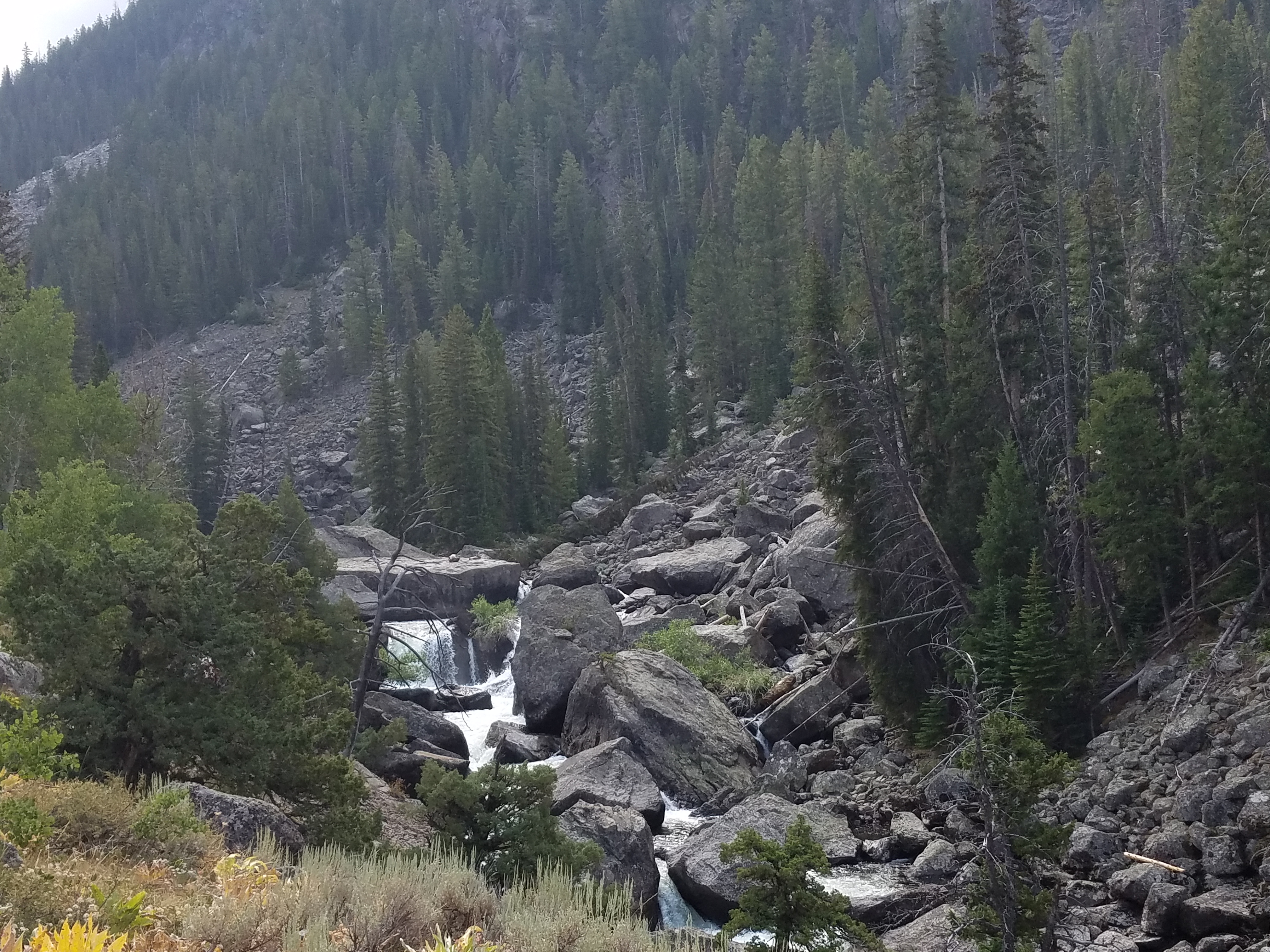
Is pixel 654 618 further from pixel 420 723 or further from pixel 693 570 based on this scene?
pixel 420 723

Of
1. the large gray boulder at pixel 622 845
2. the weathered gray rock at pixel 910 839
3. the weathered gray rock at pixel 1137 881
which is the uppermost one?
the large gray boulder at pixel 622 845

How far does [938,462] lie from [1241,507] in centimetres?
669

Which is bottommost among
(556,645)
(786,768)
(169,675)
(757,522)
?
(757,522)

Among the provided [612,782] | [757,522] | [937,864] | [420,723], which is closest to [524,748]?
[420,723]

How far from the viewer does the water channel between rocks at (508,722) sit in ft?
54.2

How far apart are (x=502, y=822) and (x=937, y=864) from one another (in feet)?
24.4

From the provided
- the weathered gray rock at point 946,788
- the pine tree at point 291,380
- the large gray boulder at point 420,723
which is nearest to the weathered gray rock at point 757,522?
the large gray boulder at point 420,723

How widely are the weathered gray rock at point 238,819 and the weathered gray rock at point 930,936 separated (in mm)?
7219

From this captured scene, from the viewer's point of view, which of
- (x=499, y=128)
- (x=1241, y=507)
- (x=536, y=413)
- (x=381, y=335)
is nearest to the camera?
(x=1241, y=507)

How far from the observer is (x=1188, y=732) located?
1755 centimetres

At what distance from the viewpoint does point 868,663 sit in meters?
24.4

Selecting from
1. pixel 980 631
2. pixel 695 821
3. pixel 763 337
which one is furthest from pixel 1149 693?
pixel 763 337

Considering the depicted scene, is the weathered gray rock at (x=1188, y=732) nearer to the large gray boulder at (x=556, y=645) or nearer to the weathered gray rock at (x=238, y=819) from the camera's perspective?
the large gray boulder at (x=556, y=645)

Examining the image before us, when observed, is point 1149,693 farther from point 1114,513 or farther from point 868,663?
point 868,663
